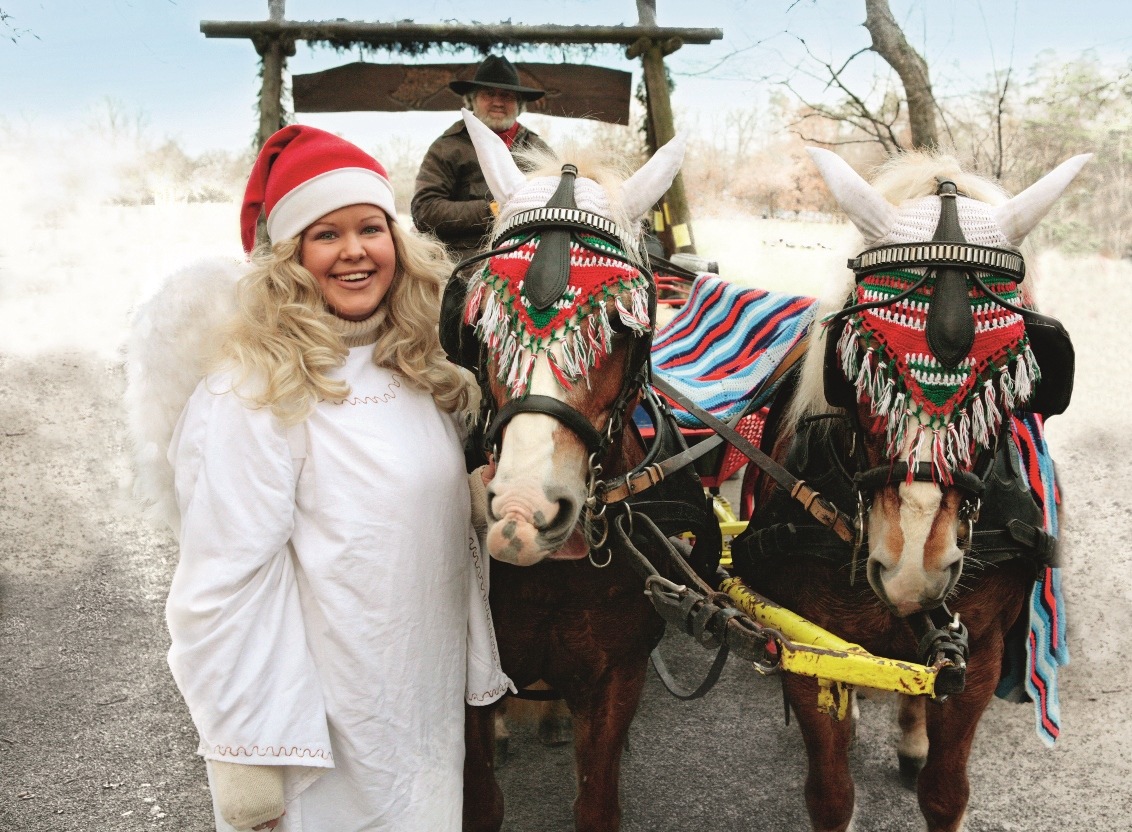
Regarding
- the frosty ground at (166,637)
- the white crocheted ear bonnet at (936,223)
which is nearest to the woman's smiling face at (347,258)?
the frosty ground at (166,637)

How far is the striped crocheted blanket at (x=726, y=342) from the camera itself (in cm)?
251

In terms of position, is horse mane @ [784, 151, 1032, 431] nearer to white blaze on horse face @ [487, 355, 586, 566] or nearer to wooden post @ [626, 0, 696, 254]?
white blaze on horse face @ [487, 355, 586, 566]

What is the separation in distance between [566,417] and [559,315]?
19 cm

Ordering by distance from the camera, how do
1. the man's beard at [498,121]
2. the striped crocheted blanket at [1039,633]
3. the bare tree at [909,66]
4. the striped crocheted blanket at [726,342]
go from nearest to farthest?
the striped crocheted blanket at [1039,633], the striped crocheted blanket at [726,342], the man's beard at [498,121], the bare tree at [909,66]

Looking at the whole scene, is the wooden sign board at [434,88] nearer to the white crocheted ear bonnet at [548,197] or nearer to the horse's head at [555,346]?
the white crocheted ear bonnet at [548,197]

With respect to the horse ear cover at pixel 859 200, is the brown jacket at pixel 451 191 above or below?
above

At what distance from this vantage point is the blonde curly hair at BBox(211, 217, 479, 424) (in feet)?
4.93

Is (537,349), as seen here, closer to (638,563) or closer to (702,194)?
(638,563)

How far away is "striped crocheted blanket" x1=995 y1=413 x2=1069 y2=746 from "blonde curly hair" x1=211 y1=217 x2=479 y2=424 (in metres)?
1.47

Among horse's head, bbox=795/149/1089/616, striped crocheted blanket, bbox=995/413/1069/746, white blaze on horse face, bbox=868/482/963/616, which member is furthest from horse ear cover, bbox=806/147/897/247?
striped crocheted blanket, bbox=995/413/1069/746

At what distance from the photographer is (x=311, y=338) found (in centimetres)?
157

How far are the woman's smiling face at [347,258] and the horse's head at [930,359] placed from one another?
94 cm

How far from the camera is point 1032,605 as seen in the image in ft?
6.89

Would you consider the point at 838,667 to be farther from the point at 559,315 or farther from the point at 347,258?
the point at 347,258
